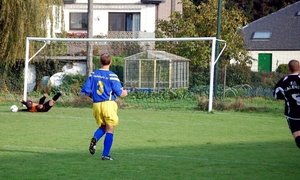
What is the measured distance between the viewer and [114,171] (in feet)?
31.3

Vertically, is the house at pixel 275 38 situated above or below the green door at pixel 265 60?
above

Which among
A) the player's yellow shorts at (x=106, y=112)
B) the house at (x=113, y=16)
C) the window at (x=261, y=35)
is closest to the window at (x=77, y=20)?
the house at (x=113, y=16)

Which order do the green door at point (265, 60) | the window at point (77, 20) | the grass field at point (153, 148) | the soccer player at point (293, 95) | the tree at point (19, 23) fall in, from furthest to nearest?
the green door at point (265, 60), the window at point (77, 20), the tree at point (19, 23), the soccer player at point (293, 95), the grass field at point (153, 148)

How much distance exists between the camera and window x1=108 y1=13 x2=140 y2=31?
146 feet

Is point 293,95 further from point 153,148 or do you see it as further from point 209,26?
point 209,26

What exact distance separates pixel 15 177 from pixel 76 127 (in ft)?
24.6

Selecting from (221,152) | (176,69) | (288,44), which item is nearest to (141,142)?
(221,152)

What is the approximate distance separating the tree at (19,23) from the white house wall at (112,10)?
18.4 meters

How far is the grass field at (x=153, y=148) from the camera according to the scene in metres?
9.51

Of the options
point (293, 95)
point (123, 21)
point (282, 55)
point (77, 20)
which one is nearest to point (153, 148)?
point (293, 95)

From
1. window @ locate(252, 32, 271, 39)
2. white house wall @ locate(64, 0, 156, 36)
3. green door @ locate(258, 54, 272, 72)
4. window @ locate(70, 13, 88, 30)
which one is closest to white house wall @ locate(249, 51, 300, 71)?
green door @ locate(258, 54, 272, 72)

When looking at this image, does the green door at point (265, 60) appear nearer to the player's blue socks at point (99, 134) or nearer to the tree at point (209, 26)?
the tree at point (209, 26)

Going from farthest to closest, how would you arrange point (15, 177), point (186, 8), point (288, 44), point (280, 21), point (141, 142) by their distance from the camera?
1. point (280, 21)
2. point (288, 44)
3. point (186, 8)
4. point (141, 142)
5. point (15, 177)

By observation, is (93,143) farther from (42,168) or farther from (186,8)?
(186,8)
